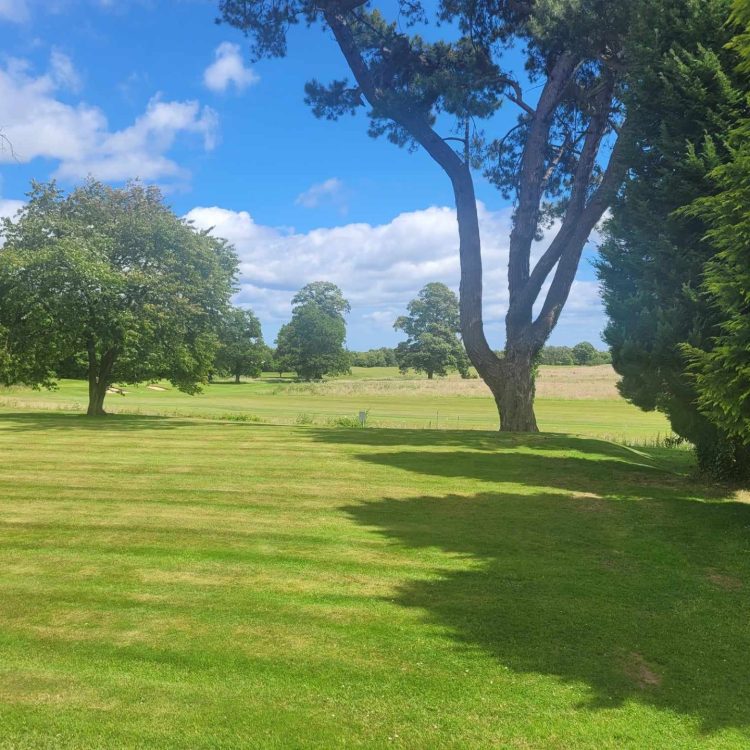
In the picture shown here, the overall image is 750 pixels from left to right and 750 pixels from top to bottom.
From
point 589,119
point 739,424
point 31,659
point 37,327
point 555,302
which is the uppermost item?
point 589,119

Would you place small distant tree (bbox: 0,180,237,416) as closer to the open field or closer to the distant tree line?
the open field

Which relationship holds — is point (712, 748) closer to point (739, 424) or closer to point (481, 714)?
point (481, 714)

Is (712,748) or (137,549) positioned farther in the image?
(137,549)

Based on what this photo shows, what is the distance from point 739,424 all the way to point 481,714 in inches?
263

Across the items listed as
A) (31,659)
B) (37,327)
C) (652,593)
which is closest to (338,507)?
(652,593)

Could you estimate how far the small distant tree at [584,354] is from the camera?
136212 mm

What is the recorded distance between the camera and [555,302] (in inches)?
891

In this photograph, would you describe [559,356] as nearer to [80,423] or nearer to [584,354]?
[584,354]

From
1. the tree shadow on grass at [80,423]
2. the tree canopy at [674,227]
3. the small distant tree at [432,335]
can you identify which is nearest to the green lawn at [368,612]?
the tree canopy at [674,227]

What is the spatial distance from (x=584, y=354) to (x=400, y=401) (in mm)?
88148

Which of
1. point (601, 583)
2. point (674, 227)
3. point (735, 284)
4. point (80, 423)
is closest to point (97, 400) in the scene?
point (80, 423)

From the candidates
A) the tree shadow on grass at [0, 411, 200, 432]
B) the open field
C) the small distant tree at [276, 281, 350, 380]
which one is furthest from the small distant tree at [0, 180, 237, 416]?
the small distant tree at [276, 281, 350, 380]

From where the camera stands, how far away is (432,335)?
95812 mm

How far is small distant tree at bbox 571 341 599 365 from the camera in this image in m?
136
